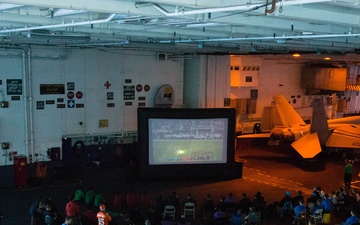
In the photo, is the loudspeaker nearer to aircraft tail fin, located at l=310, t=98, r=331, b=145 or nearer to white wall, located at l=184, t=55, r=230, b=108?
white wall, located at l=184, t=55, r=230, b=108

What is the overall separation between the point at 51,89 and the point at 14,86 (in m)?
1.31

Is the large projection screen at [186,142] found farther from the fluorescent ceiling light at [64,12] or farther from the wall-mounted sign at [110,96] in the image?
the fluorescent ceiling light at [64,12]

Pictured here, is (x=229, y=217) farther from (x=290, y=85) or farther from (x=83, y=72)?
(x=290, y=85)

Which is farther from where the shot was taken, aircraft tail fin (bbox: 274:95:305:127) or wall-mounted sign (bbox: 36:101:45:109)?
aircraft tail fin (bbox: 274:95:305:127)

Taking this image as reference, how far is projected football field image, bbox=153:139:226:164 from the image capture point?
49.9 ft

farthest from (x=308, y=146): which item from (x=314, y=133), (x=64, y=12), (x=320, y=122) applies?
(x=64, y=12)

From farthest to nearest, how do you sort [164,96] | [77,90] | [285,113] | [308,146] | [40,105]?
[285,113], [164,96], [308,146], [77,90], [40,105]

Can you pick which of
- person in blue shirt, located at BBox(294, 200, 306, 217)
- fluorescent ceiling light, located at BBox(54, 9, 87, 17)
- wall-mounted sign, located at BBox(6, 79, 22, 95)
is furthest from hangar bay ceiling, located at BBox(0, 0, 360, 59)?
wall-mounted sign, located at BBox(6, 79, 22, 95)

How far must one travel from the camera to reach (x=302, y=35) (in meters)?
7.57

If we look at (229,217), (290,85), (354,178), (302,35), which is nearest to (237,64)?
(290,85)

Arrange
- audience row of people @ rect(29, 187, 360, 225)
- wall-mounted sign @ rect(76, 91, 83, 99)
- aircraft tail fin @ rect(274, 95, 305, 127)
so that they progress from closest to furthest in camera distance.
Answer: audience row of people @ rect(29, 187, 360, 225) → wall-mounted sign @ rect(76, 91, 83, 99) → aircraft tail fin @ rect(274, 95, 305, 127)

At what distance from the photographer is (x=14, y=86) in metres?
14.2

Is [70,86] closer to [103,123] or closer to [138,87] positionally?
[103,123]

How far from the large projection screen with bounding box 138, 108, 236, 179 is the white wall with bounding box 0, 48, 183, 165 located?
→ 2.11m
